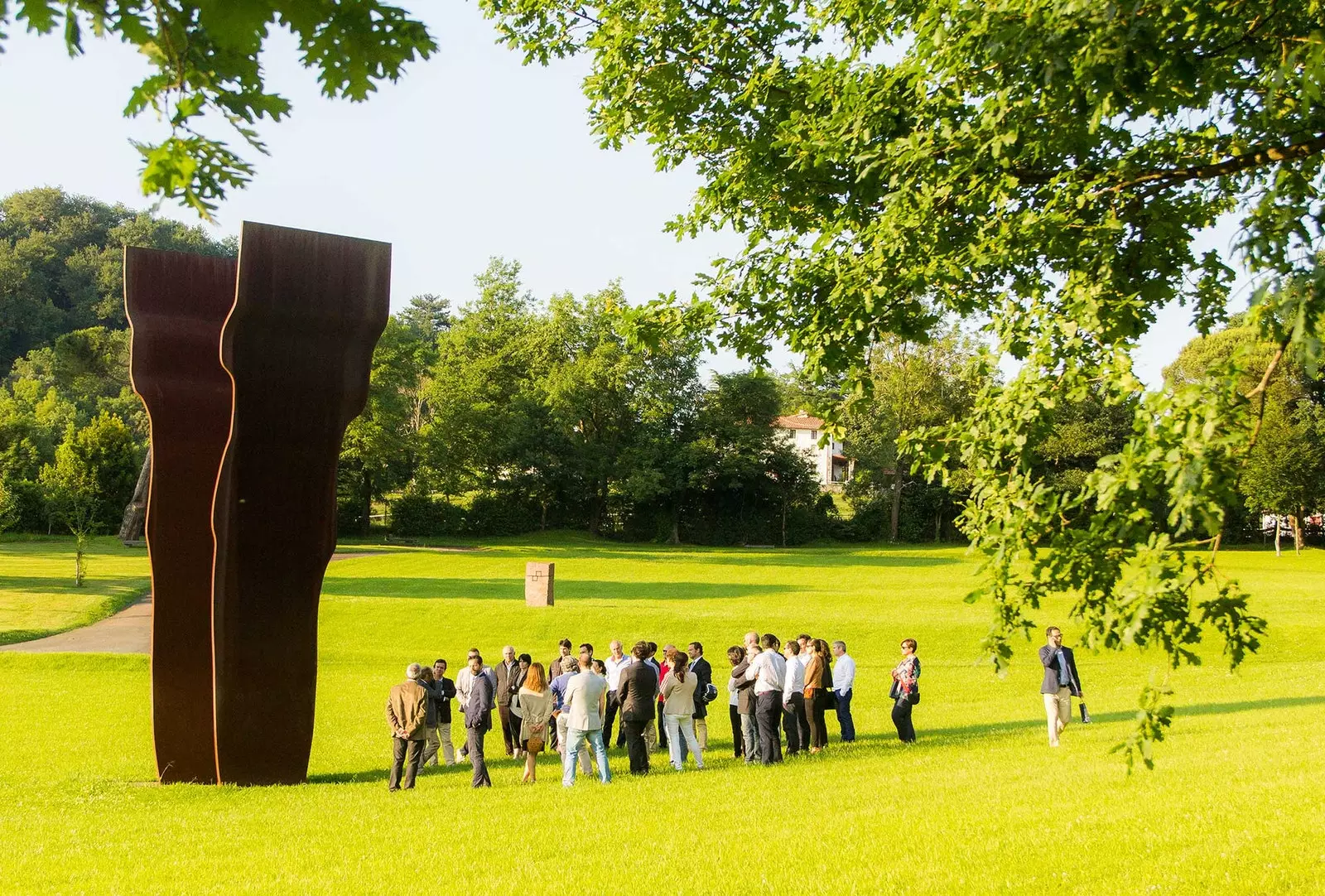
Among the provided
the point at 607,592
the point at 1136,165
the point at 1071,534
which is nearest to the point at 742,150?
the point at 1136,165

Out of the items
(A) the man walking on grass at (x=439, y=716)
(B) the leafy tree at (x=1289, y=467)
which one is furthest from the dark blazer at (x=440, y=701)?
(B) the leafy tree at (x=1289, y=467)

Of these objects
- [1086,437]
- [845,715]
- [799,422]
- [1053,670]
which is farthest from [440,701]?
[799,422]

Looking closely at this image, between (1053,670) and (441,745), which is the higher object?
(1053,670)

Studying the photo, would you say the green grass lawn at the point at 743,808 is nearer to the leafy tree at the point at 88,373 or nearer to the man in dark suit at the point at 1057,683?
the man in dark suit at the point at 1057,683

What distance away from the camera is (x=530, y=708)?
13.6 metres

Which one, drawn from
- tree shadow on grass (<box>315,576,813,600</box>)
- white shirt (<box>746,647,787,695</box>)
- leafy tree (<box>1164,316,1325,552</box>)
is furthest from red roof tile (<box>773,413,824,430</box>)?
white shirt (<box>746,647,787,695</box>)

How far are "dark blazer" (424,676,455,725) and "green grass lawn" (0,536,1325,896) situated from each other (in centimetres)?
75

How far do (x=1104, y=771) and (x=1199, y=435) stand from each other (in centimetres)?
850

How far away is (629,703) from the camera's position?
14.0m

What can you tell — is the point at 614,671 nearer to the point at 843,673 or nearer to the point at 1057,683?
the point at 843,673

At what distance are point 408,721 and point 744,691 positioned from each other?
4.61 meters

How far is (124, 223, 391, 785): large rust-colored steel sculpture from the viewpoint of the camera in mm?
12828

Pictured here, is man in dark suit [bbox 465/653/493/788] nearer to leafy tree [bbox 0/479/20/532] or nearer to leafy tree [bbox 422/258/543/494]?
leafy tree [bbox 0/479/20/532]

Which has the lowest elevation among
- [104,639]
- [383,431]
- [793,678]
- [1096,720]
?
[104,639]
